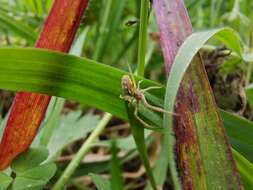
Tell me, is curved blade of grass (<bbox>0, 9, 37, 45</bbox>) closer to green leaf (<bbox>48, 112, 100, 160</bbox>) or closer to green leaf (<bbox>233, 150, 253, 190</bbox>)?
green leaf (<bbox>48, 112, 100, 160</bbox>)

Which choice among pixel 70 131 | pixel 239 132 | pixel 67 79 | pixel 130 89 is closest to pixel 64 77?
pixel 67 79

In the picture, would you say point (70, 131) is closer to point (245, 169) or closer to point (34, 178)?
point (34, 178)

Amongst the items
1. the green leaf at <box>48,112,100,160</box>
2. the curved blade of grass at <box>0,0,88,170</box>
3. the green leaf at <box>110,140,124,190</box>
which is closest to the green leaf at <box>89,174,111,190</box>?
the green leaf at <box>110,140,124,190</box>

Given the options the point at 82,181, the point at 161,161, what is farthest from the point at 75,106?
the point at 161,161

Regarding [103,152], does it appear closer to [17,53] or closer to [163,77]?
[163,77]

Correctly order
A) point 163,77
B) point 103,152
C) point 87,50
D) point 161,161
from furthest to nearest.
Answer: point 87,50 → point 163,77 → point 103,152 → point 161,161

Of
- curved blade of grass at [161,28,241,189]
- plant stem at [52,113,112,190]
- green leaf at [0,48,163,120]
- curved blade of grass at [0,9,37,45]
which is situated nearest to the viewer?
curved blade of grass at [161,28,241,189]
